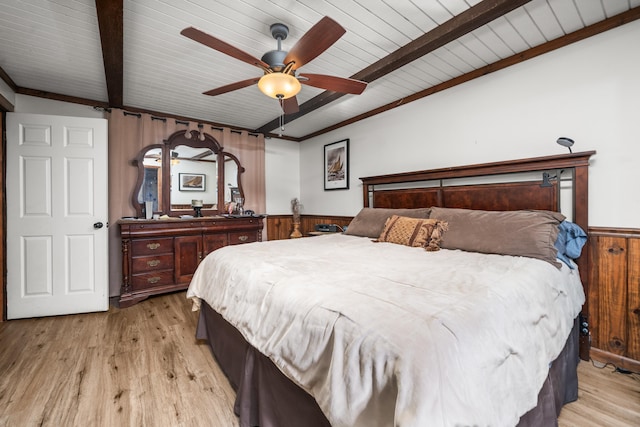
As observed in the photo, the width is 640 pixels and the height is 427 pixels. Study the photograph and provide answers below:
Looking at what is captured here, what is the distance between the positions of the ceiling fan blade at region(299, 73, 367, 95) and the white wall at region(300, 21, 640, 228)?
4.25ft

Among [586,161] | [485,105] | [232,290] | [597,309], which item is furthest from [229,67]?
[597,309]

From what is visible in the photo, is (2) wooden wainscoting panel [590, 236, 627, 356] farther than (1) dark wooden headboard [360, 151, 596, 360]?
No

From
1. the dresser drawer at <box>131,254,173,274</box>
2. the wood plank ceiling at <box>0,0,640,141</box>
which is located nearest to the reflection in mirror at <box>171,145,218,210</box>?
the dresser drawer at <box>131,254,173,274</box>

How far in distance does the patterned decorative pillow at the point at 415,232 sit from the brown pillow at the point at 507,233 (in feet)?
0.27

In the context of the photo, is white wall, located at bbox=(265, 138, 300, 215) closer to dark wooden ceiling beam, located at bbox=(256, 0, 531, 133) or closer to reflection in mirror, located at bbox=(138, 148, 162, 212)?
reflection in mirror, located at bbox=(138, 148, 162, 212)

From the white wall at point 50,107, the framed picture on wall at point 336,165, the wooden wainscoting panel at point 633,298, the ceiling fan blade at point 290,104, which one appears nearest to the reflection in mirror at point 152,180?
the white wall at point 50,107

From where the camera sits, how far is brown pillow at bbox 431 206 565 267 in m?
1.81

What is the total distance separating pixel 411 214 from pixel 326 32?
1.79 meters

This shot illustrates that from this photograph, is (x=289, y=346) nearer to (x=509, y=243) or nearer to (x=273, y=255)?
(x=273, y=255)

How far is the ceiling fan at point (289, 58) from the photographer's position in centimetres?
161

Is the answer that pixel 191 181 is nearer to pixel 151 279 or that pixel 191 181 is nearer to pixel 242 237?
pixel 242 237

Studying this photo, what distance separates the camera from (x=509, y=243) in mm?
1921

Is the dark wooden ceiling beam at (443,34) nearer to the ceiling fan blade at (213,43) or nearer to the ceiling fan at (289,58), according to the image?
the ceiling fan at (289,58)

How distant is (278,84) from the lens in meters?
1.92
